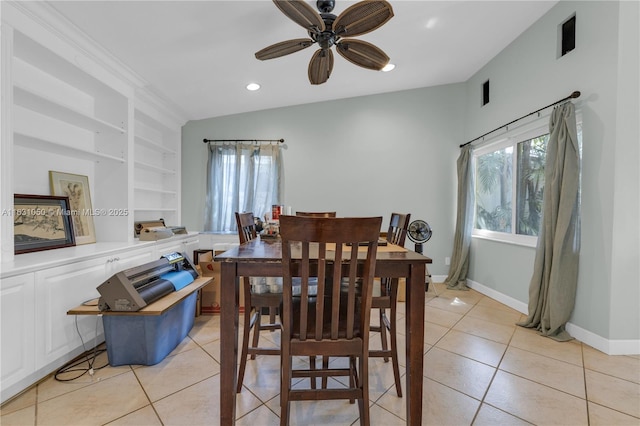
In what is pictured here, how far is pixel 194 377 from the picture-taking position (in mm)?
1840

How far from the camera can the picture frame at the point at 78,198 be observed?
235 centimetres

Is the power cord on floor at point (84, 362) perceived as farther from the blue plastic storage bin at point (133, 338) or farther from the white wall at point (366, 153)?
the white wall at point (366, 153)

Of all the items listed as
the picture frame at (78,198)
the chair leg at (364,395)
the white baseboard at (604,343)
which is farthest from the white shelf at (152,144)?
the white baseboard at (604,343)

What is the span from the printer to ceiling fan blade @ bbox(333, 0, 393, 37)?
7.39 feet

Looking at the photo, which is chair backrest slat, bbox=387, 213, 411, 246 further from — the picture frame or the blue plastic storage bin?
the picture frame

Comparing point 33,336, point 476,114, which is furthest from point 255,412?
point 476,114

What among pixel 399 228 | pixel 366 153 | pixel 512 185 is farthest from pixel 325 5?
pixel 512 185

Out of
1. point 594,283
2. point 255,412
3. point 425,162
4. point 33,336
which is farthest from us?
point 425,162

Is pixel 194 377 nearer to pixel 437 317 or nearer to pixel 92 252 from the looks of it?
pixel 92 252

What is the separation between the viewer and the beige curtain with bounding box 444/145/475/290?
3904 mm

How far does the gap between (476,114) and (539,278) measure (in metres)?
2.42

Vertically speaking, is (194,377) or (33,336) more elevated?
(33,336)

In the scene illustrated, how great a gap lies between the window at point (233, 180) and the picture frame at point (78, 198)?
61.6 inches

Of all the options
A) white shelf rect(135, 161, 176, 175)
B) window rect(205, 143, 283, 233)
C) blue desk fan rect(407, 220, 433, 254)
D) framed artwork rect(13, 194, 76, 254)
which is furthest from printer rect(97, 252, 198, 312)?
blue desk fan rect(407, 220, 433, 254)
